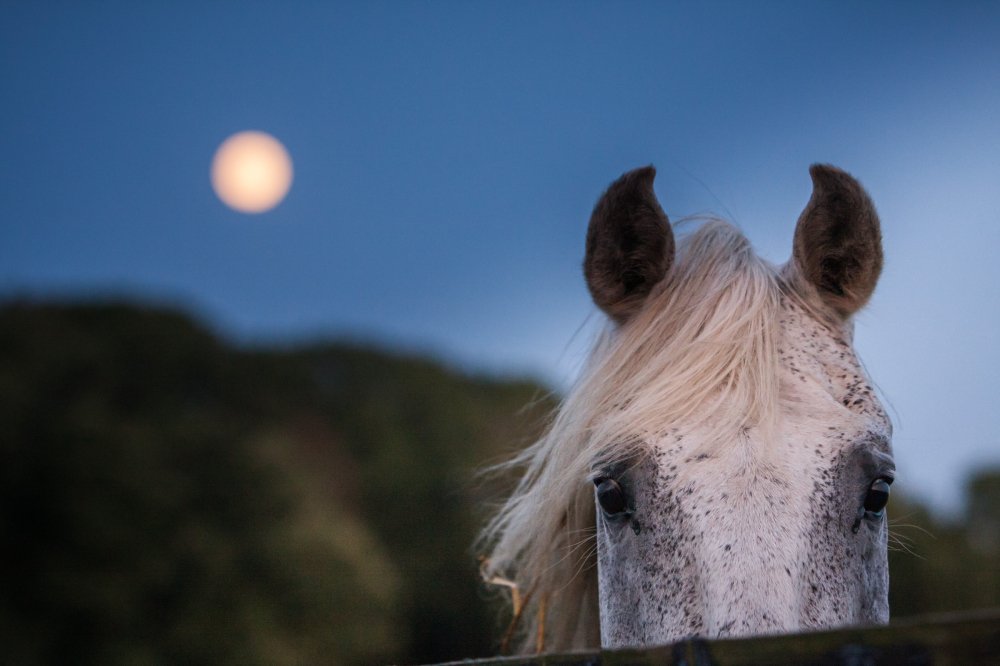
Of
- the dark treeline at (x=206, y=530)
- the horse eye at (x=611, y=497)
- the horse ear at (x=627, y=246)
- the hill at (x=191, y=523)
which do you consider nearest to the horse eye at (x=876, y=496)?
the horse eye at (x=611, y=497)

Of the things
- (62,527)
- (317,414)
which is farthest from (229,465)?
(317,414)

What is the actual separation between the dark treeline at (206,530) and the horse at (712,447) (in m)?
18.4

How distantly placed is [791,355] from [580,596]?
127 centimetres

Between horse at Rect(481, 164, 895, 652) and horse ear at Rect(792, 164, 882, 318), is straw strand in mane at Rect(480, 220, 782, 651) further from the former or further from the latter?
horse ear at Rect(792, 164, 882, 318)

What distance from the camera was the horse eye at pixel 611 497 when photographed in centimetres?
256

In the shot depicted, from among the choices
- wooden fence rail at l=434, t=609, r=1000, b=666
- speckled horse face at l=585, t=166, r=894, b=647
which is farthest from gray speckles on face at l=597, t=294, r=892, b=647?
wooden fence rail at l=434, t=609, r=1000, b=666

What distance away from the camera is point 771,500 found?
224cm

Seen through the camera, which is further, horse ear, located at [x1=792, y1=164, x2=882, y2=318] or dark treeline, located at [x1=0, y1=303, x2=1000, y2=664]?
dark treeline, located at [x1=0, y1=303, x2=1000, y2=664]

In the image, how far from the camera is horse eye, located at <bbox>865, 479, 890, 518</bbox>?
8.03 feet

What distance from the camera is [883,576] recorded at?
257cm

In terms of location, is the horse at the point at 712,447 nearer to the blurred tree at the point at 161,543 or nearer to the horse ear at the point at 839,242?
the horse ear at the point at 839,242

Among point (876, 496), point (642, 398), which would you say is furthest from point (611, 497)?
point (876, 496)

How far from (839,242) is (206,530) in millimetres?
36890

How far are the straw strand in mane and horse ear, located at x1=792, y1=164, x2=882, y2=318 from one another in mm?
142
